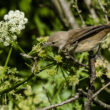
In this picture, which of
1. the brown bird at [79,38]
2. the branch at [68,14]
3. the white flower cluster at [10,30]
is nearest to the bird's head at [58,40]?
the brown bird at [79,38]

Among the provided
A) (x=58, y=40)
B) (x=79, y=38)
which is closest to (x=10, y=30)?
(x=58, y=40)

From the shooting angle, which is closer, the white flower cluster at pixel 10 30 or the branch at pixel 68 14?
the white flower cluster at pixel 10 30

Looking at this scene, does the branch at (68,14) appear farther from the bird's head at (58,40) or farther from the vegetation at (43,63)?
→ the bird's head at (58,40)

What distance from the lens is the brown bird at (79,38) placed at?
164 cm

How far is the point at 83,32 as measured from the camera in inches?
64.2

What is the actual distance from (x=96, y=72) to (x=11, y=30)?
652 mm

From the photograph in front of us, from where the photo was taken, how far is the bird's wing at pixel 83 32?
5.35 ft

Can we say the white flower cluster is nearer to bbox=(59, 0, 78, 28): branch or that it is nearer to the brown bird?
the brown bird

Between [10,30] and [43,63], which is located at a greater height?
[10,30]

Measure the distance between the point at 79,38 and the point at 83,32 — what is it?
0.05m

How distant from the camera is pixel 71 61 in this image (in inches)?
64.6

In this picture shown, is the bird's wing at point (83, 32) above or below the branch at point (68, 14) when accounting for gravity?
below

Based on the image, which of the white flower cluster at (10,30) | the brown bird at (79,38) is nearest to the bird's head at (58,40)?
the brown bird at (79,38)

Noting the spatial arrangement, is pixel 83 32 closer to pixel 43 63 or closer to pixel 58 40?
pixel 58 40
